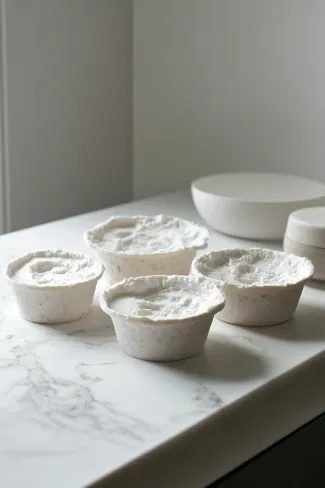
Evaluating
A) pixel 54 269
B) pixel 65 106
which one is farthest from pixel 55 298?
pixel 65 106

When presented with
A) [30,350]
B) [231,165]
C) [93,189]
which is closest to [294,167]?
[231,165]

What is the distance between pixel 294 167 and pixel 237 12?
37 centimetres

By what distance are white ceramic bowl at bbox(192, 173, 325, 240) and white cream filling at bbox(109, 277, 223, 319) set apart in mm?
397

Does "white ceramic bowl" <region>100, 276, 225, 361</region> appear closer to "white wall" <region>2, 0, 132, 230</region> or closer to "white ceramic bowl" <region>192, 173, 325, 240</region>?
"white ceramic bowl" <region>192, 173, 325, 240</region>

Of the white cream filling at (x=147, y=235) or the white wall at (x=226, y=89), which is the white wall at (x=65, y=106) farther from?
the white cream filling at (x=147, y=235)

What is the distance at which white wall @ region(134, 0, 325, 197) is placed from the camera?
1.75 m

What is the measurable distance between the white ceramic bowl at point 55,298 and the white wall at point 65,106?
702 mm

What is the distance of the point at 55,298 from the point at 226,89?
→ 3.06 ft

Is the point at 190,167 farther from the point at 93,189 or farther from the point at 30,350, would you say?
the point at 30,350

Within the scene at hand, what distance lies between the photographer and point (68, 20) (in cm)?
185

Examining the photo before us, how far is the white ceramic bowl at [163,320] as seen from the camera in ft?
3.27

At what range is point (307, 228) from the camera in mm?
1319

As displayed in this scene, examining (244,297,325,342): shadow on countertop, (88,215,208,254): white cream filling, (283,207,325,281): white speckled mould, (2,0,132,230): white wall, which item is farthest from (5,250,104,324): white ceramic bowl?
(2,0,132,230): white wall

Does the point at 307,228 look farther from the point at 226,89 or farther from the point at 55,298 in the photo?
the point at 226,89
